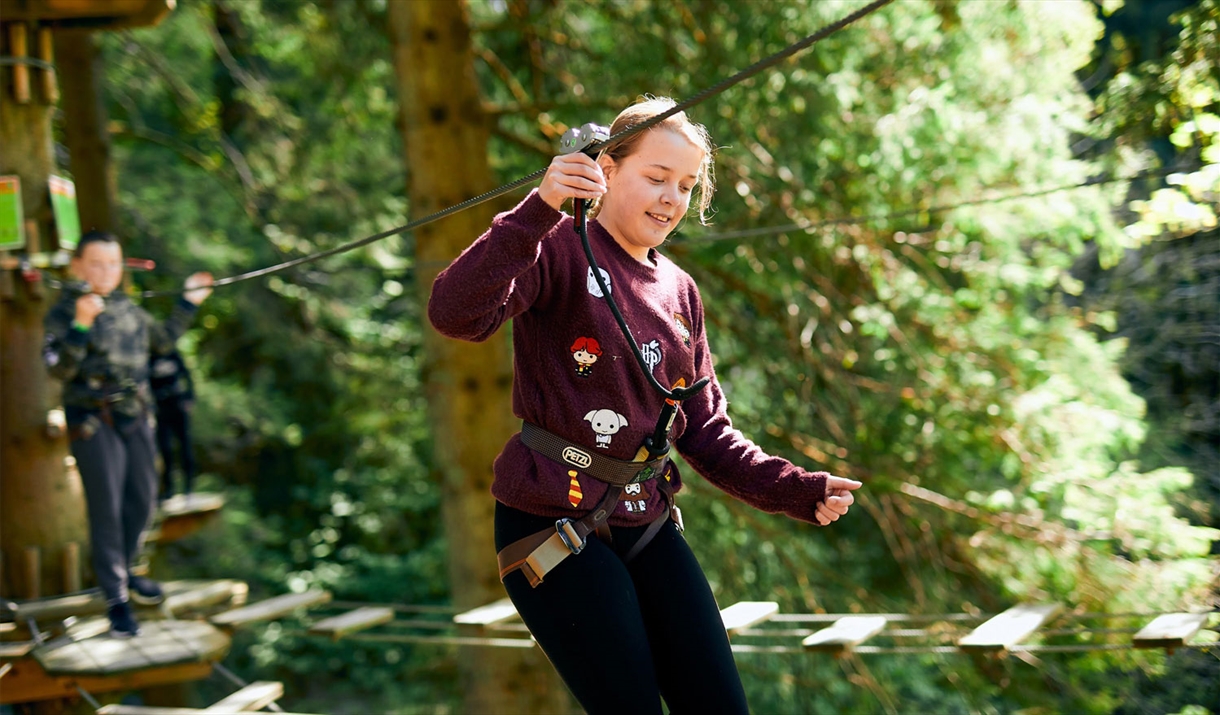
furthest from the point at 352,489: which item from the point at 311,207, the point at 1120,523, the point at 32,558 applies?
the point at 1120,523

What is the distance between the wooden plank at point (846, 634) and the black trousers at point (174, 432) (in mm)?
3097

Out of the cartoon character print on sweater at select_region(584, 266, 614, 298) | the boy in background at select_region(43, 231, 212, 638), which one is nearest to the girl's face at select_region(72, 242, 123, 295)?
the boy in background at select_region(43, 231, 212, 638)

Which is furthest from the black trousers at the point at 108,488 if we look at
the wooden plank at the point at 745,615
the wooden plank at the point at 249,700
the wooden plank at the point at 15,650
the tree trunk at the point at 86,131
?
the tree trunk at the point at 86,131

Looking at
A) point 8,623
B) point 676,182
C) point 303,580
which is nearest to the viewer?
point 676,182

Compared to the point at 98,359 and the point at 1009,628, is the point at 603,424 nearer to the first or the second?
the point at 1009,628

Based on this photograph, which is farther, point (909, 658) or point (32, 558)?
point (909, 658)

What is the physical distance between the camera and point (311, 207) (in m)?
8.48

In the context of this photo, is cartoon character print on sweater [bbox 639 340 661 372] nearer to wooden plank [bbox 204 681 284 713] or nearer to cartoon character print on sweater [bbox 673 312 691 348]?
cartoon character print on sweater [bbox 673 312 691 348]

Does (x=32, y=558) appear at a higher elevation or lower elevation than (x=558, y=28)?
lower

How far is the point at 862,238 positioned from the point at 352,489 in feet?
21.6

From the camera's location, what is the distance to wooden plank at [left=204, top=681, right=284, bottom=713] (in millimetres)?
3210

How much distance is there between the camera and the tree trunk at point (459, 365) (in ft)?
17.2

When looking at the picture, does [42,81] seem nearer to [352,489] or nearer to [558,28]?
[558,28]

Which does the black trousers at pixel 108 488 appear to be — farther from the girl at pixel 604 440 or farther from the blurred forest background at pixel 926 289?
the girl at pixel 604 440
